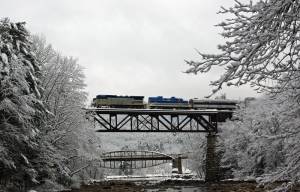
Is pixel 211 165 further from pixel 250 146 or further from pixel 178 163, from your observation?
pixel 178 163

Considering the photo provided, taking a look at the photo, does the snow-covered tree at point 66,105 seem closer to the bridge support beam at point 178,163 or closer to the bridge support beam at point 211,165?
the bridge support beam at point 211,165

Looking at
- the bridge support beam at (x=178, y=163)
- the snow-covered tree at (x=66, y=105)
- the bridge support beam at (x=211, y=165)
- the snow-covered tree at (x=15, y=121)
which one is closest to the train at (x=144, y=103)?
the bridge support beam at (x=211, y=165)

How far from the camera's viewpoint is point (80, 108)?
125ft

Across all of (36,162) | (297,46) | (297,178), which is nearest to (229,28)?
(297,46)

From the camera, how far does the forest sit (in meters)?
5.45

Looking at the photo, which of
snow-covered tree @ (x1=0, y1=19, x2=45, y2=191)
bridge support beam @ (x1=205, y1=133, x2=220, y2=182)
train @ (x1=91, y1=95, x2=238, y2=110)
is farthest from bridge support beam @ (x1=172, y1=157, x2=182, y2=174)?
snow-covered tree @ (x1=0, y1=19, x2=45, y2=191)

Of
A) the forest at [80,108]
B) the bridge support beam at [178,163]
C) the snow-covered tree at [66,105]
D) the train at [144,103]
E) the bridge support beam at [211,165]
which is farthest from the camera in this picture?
the bridge support beam at [178,163]

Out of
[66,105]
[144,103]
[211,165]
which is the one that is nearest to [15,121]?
[66,105]

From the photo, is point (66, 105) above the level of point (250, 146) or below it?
above

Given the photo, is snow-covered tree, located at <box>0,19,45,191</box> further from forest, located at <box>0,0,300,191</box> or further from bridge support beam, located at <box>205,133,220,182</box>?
bridge support beam, located at <box>205,133,220,182</box>

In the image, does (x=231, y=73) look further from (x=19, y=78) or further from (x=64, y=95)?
(x=64, y=95)

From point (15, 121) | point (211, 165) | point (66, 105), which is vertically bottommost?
point (211, 165)

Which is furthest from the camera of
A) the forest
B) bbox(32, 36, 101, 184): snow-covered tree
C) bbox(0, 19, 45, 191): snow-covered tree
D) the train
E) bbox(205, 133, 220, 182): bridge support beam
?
the train

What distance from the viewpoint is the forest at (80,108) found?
5445 mm
